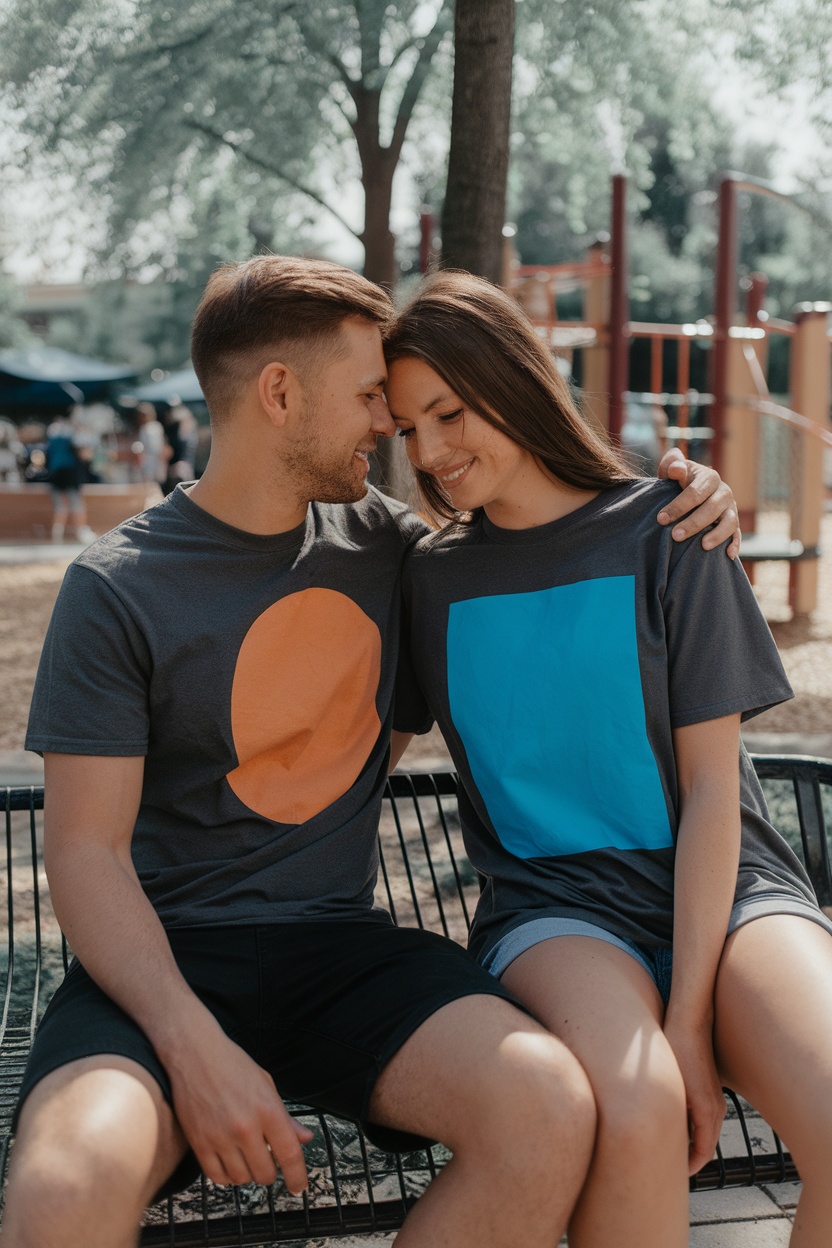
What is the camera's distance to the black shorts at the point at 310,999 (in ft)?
6.42

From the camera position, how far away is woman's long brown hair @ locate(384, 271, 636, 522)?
233cm

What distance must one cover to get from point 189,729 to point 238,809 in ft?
0.55

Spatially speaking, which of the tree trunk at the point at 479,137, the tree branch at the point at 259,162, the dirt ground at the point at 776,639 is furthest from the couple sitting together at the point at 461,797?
the tree branch at the point at 259,162

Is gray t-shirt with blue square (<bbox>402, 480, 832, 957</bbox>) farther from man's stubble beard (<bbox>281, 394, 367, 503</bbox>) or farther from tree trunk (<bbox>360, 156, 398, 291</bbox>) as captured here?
tree trunk (<bbox>360, 156, 398, 291</bbox>)

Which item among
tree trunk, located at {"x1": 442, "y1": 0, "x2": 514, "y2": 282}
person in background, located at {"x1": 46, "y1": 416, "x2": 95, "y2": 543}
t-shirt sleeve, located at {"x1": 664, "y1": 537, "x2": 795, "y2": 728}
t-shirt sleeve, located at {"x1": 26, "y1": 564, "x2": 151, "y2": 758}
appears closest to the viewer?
t-shirt sleeve, located at {"x1": 26, "y1": 564, "x2": 151, "y2": 758}

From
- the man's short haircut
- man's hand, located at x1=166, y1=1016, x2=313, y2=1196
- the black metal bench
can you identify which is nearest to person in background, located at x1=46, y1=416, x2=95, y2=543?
the black metal bench

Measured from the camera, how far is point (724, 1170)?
6.85 feet

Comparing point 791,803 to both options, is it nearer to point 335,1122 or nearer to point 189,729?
point 335,1122

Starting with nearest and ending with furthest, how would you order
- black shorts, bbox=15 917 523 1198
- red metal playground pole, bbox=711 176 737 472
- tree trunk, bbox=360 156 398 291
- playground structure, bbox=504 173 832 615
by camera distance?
black shorts, bbox=15 917 523 1198 → playground structure, bbox=504 173 832 615 → red metal playground pole, bbox=711 176 737 472 → tree trunk, bbox=360 156 398 291

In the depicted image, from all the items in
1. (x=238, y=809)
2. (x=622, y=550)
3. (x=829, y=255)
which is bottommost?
(x=238, y=809)

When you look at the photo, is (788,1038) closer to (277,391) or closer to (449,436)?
(449,436)

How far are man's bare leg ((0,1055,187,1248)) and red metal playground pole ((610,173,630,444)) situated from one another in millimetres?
7684

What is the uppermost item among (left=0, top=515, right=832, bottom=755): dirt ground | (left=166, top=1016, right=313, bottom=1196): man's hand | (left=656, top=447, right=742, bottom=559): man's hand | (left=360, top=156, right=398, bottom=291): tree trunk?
(left=360, top=156, right=398, bottom=291): tree trunk

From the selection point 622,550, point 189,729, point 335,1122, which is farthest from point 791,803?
point 189,729
